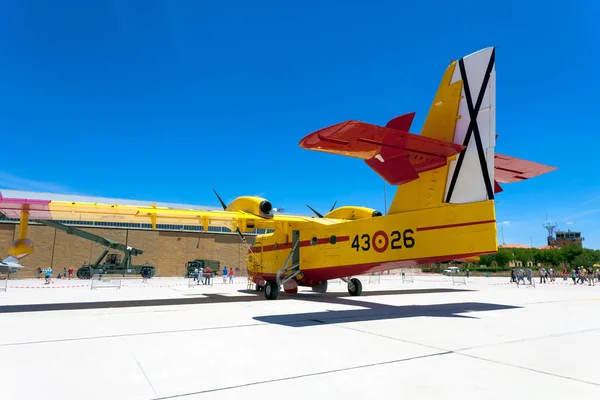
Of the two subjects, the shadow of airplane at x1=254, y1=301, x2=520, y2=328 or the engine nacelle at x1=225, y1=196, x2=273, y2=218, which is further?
the engine nacelle at x1=225, y1=196, x2=273, y2=218

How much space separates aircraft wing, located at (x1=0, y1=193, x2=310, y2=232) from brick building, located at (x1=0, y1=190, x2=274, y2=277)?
27.4m

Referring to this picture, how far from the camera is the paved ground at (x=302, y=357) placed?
397cm

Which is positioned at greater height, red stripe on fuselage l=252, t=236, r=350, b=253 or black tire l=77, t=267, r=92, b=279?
red stripe on fuselage l=252, t=236, r=350, b=253

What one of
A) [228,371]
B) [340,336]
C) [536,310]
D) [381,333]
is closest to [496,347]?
[381,333]

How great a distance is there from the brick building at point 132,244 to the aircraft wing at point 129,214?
27416 millimetres

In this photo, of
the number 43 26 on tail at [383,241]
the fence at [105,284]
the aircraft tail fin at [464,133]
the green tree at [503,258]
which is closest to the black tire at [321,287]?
the number 43 26 on tail at [383,241]

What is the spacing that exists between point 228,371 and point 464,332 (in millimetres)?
4933

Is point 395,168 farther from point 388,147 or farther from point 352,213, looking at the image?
point 352,213

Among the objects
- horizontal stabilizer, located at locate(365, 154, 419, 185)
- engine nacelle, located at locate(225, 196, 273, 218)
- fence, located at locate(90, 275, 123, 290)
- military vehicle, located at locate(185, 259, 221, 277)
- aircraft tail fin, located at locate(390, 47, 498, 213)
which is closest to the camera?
aircraft tail fin, located at locate(390, 47, 498, 213)

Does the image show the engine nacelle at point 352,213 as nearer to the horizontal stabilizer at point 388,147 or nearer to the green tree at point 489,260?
the horizontal stabilizer at point 388,147

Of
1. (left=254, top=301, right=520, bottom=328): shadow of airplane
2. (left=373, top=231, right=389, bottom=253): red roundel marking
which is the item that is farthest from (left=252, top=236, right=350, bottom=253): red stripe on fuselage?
(left=254, top=301, right=520, bottom=328): shadow of airplane

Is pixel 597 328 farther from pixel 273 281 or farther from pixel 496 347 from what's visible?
pixel 273 281

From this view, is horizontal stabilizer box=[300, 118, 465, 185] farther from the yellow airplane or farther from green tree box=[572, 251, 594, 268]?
green tree box=[572, 251, 594, 268]

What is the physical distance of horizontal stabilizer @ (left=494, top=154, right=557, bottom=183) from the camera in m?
10.8
